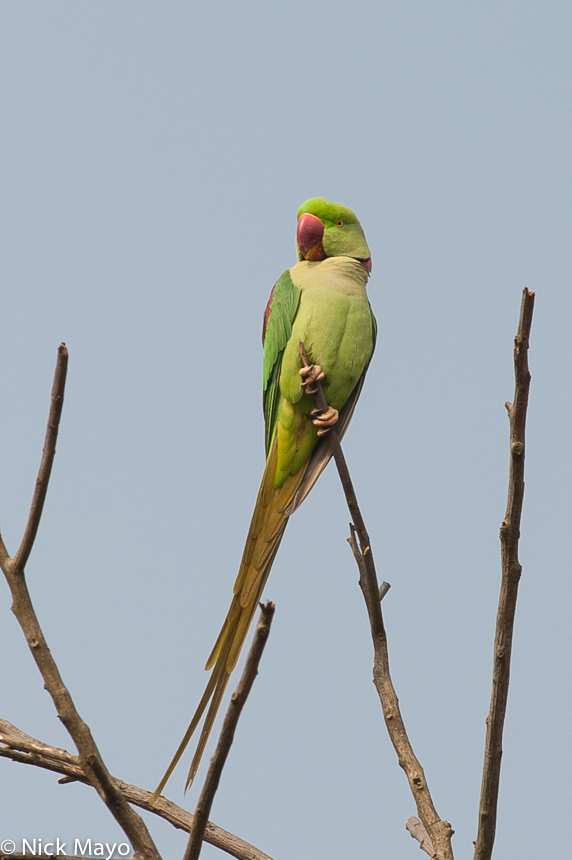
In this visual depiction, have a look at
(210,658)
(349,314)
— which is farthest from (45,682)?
(349,314)

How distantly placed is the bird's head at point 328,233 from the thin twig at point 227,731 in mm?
2230

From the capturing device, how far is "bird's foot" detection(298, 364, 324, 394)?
2775 millimetres

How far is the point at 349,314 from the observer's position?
2912 millimetres

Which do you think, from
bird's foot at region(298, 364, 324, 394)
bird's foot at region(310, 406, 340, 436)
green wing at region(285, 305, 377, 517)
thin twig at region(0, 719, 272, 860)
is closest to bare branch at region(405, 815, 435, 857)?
thin twig at region(0, 719, 272, 860)

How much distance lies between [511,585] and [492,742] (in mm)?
329

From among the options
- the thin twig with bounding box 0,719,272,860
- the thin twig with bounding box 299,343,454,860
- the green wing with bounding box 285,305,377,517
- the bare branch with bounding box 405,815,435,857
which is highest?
the green wing with bounding box 285,305,377,517

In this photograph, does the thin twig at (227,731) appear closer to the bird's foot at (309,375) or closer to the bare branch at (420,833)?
the bare branch at (420,833)

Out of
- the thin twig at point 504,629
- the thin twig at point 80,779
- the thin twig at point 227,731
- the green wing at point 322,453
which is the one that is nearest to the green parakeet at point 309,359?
the green wing at point 322,453

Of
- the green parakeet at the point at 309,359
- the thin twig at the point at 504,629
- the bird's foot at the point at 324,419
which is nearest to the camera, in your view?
the thin twig at the point at 504,629

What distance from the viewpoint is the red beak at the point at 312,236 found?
3172 mm

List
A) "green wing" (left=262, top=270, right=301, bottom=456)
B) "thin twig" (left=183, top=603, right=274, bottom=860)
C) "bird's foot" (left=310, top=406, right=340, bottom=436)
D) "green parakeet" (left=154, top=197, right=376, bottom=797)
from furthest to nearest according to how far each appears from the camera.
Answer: "green wing" (left=262, top=270, right=301, bottom=456)
"green parakeet" (left=154, top=197, right=376, bottom=797)
"bird's foot" (left=310, top=406, right=340, bottom=436)
"thin twig" (left=183, top=603, right=274, bottom=860)

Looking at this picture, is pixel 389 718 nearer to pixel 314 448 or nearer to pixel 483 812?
pixel 483 812

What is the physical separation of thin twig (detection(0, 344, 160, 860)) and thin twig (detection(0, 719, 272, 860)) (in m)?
0.10

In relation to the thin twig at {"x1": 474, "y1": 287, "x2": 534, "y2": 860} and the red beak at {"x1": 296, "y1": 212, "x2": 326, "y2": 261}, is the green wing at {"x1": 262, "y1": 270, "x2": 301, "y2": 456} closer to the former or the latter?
the red beak at {"x1": 296, "y1": 212, "x2": 326, "y2": 261}
